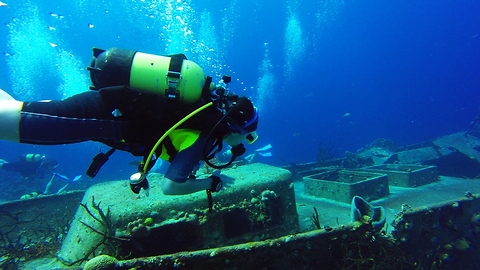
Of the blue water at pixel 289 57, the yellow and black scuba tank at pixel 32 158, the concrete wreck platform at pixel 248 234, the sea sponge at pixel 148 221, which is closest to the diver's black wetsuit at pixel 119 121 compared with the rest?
the concrete wreck platform at pixel 248 234

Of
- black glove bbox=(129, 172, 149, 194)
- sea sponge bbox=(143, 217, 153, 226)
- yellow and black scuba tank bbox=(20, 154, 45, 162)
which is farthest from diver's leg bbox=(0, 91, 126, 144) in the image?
yellow and black scuba tank bbox=(20, 154, 45, 162)

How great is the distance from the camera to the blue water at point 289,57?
62125 mm

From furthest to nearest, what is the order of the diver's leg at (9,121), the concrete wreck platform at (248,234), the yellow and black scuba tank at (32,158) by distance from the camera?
the yellow and black scuba tank at (32,158) < the concrete wreck platform at (248,234) < the diver's leg at (9,121)

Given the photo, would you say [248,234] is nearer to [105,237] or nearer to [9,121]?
[105,237]

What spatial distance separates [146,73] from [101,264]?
174 centimetres

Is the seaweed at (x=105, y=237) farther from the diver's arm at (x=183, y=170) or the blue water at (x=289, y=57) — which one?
the blue water at (x=289, y=57)

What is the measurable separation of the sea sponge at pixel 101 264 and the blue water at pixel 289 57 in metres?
44.3

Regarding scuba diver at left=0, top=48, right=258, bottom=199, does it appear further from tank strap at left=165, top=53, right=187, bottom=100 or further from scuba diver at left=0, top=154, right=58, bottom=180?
scuba diver at left=0, top=154, right=58, bottom=180

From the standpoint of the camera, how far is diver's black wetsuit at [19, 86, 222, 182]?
2209 mm

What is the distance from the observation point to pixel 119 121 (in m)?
2.53

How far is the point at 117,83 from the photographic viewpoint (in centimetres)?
247

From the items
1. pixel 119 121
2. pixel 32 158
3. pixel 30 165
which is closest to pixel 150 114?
pixel 119 121

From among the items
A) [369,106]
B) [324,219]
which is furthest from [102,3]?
[369,106]

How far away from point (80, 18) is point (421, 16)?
156340 millimetres
